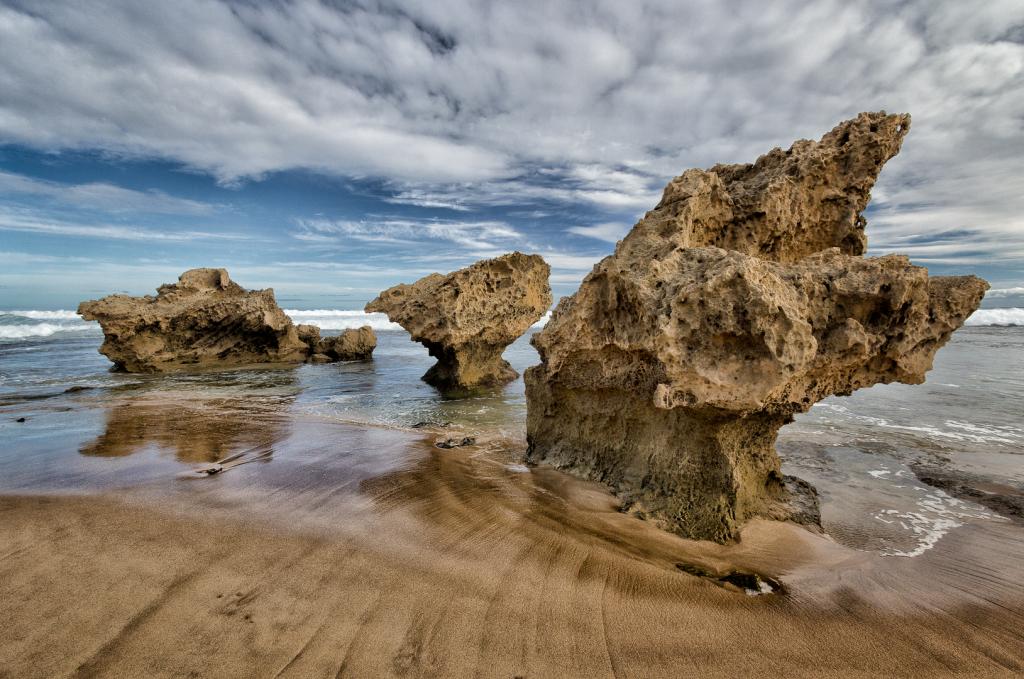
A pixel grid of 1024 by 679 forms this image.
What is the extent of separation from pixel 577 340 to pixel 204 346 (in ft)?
Result: 51.7

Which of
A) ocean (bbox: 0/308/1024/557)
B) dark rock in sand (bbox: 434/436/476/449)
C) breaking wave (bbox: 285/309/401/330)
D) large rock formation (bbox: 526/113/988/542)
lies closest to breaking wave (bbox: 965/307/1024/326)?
ocean (bbox: 0/308/1024/557)

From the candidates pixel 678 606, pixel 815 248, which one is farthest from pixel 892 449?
pixel 678 606

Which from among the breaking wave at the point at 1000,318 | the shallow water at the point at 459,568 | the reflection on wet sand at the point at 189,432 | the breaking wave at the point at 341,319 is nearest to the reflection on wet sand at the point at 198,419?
the reflection on wet sand at the point at 189,432

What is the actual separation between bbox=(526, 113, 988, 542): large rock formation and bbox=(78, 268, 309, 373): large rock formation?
1423 centimetres

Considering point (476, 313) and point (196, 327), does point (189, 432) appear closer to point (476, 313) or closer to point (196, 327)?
point (476, 313)

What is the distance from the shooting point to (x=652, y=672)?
7.00 ft

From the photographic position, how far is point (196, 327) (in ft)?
51.2

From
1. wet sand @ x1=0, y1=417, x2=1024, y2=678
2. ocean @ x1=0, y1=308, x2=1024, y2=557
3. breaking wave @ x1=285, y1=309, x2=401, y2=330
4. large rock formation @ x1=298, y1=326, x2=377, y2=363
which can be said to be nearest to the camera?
wet sand @ x1=0, y1=417, x2=1024, y2=678

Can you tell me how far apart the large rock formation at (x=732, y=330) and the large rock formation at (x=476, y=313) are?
596 centimetres

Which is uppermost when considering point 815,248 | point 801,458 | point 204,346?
point 815,248

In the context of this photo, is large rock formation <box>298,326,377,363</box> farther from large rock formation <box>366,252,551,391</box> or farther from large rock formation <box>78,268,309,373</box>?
large rock formation <box>366,252,551,391</box>

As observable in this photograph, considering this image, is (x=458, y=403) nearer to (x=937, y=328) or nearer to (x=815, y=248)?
(x=815, y=248)

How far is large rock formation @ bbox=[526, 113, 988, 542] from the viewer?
11.6 ft

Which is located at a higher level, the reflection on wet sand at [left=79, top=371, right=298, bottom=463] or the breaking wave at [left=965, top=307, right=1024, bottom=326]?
the breaking wave at [left=965, top=307, right=1024, bottom=326]
